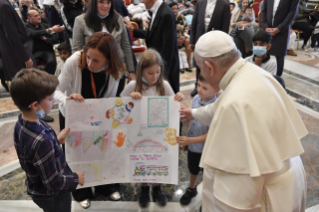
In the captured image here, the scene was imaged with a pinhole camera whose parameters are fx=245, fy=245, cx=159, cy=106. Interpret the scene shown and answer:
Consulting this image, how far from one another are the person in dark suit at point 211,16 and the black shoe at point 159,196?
2209 mm

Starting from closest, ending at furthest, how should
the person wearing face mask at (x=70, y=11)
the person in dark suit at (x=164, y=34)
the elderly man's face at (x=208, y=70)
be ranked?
the elderly man's face at (x=208, y=70) → the person in dark suit at (x=164, y=34) → the person wearing face mask at (x=70, y=11)

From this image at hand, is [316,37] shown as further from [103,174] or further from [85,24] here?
[103,174]

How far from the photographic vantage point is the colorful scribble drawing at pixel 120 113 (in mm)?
1827

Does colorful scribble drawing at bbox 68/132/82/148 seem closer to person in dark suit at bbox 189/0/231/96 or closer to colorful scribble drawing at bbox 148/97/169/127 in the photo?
colorful scribble drawing at bbox 148/97/169/127

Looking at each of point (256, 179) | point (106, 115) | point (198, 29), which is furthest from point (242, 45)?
point (256, 179)

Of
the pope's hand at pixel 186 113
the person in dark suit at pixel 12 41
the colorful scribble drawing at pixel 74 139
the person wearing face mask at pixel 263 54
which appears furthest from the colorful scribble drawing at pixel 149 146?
the person in dark suit at pixel 12 41

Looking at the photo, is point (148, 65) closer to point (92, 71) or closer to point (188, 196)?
point (92, 71)

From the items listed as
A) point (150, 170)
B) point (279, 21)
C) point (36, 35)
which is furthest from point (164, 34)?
point (279, 21)

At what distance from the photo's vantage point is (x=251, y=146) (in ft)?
3.59

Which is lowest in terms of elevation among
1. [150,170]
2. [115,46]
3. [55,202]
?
[150,170]

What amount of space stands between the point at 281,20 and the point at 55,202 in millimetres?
4282

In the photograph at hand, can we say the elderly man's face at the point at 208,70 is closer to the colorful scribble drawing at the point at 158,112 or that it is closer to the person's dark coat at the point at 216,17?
the colorful scribble drawing at the point at 158,112

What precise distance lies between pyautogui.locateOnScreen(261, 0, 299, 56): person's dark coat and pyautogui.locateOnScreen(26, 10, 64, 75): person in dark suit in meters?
3.64

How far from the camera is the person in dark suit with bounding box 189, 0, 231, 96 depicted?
12.5ft
